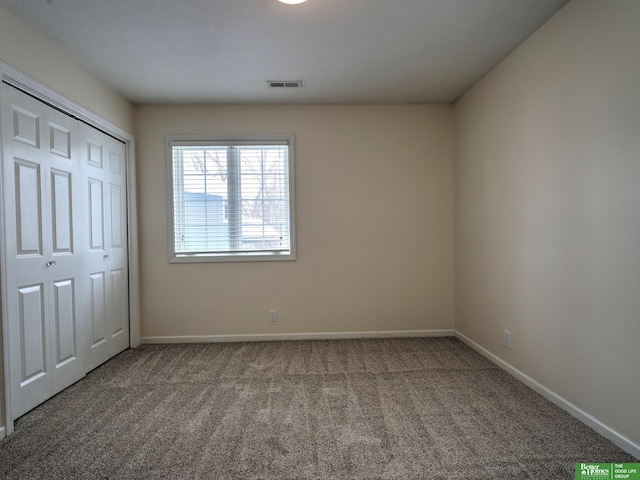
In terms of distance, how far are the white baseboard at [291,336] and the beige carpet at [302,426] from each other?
1.96 ft

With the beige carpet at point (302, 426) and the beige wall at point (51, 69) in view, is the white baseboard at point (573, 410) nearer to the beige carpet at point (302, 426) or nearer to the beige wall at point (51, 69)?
the beige carpet at point (302, 426)

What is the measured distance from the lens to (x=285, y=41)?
8.34 feet

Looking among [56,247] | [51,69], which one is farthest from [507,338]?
[51,69]

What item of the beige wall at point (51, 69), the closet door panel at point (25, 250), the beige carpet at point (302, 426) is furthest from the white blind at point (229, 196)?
the closet door panel at point (25, 250)

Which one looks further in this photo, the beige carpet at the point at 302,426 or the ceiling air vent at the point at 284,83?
the ceiling air vent at the point at 284,83

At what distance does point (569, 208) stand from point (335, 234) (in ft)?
7.17

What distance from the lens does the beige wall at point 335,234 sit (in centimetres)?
375

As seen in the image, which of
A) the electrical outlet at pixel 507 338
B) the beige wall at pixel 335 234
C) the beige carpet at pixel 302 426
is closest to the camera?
the beige carpet at pixel 302 426

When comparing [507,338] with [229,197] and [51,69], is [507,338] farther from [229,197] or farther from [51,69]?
[51,69]

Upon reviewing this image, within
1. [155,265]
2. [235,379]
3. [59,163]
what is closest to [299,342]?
[235,379]

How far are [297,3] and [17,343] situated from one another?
2.79 m

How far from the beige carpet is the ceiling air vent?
2632mm

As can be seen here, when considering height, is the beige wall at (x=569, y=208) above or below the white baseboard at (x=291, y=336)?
above

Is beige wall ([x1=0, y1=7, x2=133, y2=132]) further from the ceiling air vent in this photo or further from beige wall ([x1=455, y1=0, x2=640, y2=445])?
beige wall ([x1=455, y1=0, x2=640, y2=445])
